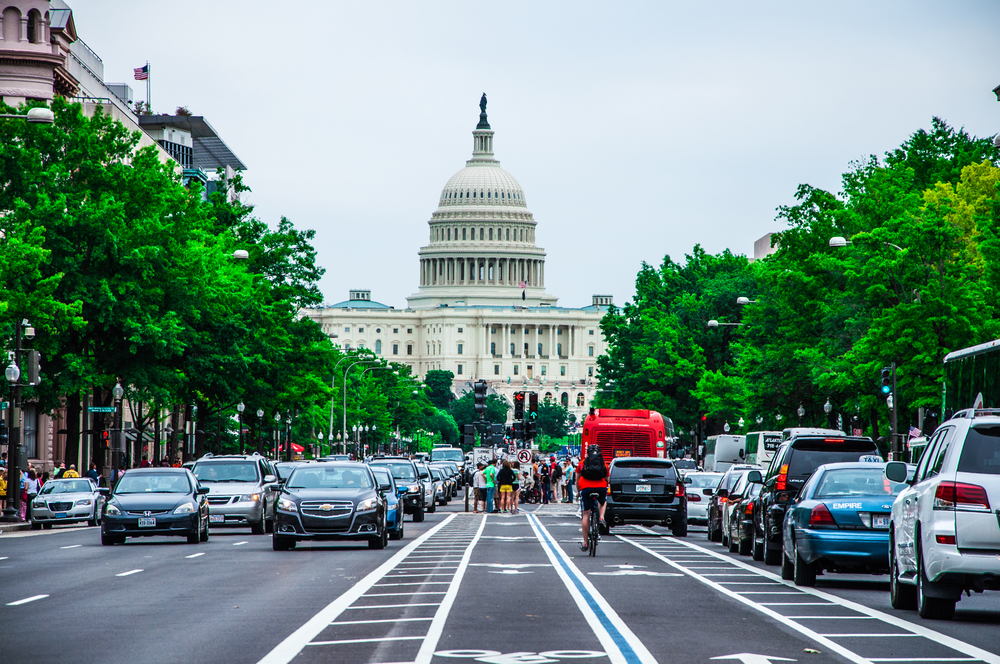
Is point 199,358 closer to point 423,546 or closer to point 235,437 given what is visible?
point 423,546

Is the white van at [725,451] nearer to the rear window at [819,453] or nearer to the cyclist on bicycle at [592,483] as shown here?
the cyclist on bicycle at [592,483]

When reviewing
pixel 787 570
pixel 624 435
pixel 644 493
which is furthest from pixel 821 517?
pixel 624 435

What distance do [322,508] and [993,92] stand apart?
1613 inches

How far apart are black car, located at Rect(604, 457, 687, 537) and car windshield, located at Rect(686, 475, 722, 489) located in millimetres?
8077

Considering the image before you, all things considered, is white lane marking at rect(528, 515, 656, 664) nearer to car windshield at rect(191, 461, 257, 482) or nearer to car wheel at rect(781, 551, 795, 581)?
car wheel at rect(781, 551, 795, 581)

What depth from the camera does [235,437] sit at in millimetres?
89500

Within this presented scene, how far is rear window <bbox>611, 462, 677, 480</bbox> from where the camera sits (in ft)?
111

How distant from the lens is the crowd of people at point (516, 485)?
49.2 m

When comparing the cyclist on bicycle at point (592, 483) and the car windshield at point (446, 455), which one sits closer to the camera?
the cyclist on bicycle at point (592, 483)

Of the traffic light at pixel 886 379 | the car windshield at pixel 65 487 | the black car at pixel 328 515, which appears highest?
the traffic light at pixel 886 379

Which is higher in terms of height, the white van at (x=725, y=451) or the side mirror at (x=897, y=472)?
the white van at (x=725, y=451)

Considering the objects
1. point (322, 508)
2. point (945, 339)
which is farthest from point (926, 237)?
point (322, 508)

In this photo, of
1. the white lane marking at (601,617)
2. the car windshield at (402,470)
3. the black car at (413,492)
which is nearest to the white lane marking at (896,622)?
the white lane marking at (601,617)

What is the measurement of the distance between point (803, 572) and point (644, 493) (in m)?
14.7
